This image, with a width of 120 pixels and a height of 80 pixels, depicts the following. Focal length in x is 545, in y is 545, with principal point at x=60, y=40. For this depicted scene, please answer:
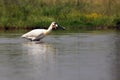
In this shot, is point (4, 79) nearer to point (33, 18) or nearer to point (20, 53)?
point (20, 53)

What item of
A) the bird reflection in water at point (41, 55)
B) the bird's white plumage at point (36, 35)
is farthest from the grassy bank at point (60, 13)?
the bird reflection in water at point (41, 55)

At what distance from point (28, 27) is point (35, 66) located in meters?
20.0

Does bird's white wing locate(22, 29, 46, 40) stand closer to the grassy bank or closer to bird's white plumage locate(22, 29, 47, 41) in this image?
bird's white plumage locate(22, 29, 47, 41)

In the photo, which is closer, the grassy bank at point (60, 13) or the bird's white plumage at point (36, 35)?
the bird's white plumage at point (36, 35)

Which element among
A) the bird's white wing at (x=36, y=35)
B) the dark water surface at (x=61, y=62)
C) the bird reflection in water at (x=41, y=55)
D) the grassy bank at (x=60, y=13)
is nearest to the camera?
the dark water surface at (x=61, y=62)

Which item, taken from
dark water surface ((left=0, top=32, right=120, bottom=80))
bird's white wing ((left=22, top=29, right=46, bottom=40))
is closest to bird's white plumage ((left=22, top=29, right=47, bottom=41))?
bird's white wing ((left=22, top=29, right=46, bottom=40))

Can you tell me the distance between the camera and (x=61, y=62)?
14180 millimetres

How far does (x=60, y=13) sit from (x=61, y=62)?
916 inches

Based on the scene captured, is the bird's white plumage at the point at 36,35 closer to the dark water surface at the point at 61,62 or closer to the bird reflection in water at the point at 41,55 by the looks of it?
the dark water surface at the point at 61,62

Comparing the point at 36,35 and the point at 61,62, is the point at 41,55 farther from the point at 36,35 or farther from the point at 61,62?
the point at 36,35

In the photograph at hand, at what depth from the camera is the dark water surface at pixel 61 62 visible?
11.7m

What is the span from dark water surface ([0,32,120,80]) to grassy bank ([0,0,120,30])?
14495 millimetres

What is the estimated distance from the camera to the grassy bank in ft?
112

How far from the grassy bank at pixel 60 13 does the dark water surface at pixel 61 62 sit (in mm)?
14495
